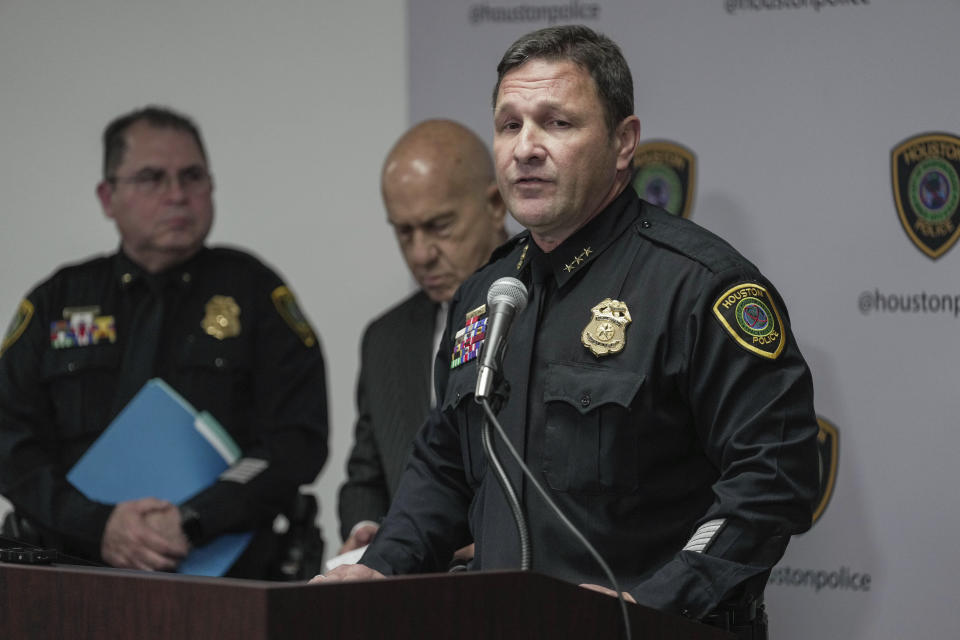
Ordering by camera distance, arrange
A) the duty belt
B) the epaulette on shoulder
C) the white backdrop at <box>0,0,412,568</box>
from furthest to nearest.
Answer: the white backdrop at <box>0,0,412,568</box>
the epaulette on shoulder
the duty belt

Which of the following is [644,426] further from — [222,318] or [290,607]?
[222,318]

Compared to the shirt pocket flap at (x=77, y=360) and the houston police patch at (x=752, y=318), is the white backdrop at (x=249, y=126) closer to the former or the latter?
the shirt pocket flap at (x=77, y=360)

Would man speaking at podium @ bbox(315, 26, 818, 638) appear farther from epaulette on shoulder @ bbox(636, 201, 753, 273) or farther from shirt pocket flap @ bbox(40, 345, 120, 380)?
shirt pocket flap @ bbox(40, 345, 120, 380)

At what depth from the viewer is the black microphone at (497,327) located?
170 cm

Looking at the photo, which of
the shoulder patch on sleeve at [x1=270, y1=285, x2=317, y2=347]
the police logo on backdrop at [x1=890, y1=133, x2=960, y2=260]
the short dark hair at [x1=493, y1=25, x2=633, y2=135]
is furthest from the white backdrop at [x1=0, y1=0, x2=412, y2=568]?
the short dark hair at [x1=493, y1=25, x2=633, y2=135]

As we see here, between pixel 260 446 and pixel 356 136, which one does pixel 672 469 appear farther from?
pixel 356 136

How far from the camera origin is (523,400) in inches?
84.5

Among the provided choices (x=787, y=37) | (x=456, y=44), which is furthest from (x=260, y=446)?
(x=787, y=37)

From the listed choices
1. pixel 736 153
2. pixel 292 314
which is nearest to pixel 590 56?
pixel 736 153

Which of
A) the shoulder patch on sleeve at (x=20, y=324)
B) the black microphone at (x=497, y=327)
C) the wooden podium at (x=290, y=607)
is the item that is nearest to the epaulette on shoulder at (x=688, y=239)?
the black microphone at (x=497, y=327)

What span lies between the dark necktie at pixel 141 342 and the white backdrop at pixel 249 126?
626 millimetres

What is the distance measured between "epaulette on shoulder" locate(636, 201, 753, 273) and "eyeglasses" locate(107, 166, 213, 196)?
1.74m

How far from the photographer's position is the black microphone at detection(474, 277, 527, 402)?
170cm

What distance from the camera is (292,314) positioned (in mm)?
3615
